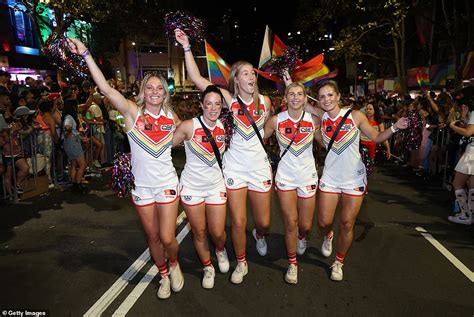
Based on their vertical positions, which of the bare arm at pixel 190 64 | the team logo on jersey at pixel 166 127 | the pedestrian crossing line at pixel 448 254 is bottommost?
the pedestrian crossing line at pixel 448 254

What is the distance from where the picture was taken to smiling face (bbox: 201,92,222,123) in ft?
11.2

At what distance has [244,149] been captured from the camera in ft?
12.1

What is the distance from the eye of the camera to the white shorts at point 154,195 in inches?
129

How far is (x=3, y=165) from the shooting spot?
257 inches

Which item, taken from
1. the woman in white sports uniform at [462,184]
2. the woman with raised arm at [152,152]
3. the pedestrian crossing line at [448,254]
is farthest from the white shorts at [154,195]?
the woman in white sports uniform at [462,184]

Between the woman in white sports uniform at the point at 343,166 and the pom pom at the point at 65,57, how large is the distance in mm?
2320

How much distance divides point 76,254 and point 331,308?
3.03m

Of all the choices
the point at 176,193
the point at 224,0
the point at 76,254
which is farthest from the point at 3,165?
the point at 224,0

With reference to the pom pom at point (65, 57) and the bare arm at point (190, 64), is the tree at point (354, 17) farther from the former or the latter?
the pom pom at point (65, 57)

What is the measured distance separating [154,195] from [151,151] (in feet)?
1.31

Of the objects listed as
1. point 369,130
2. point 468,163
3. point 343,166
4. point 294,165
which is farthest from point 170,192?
point 468,163

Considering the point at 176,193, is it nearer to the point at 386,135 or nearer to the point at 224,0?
the point at 386,135

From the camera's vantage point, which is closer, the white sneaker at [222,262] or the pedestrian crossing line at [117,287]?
the pedestrian crossing line at [117,287]

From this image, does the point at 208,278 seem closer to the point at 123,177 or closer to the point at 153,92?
the point at 123,177
